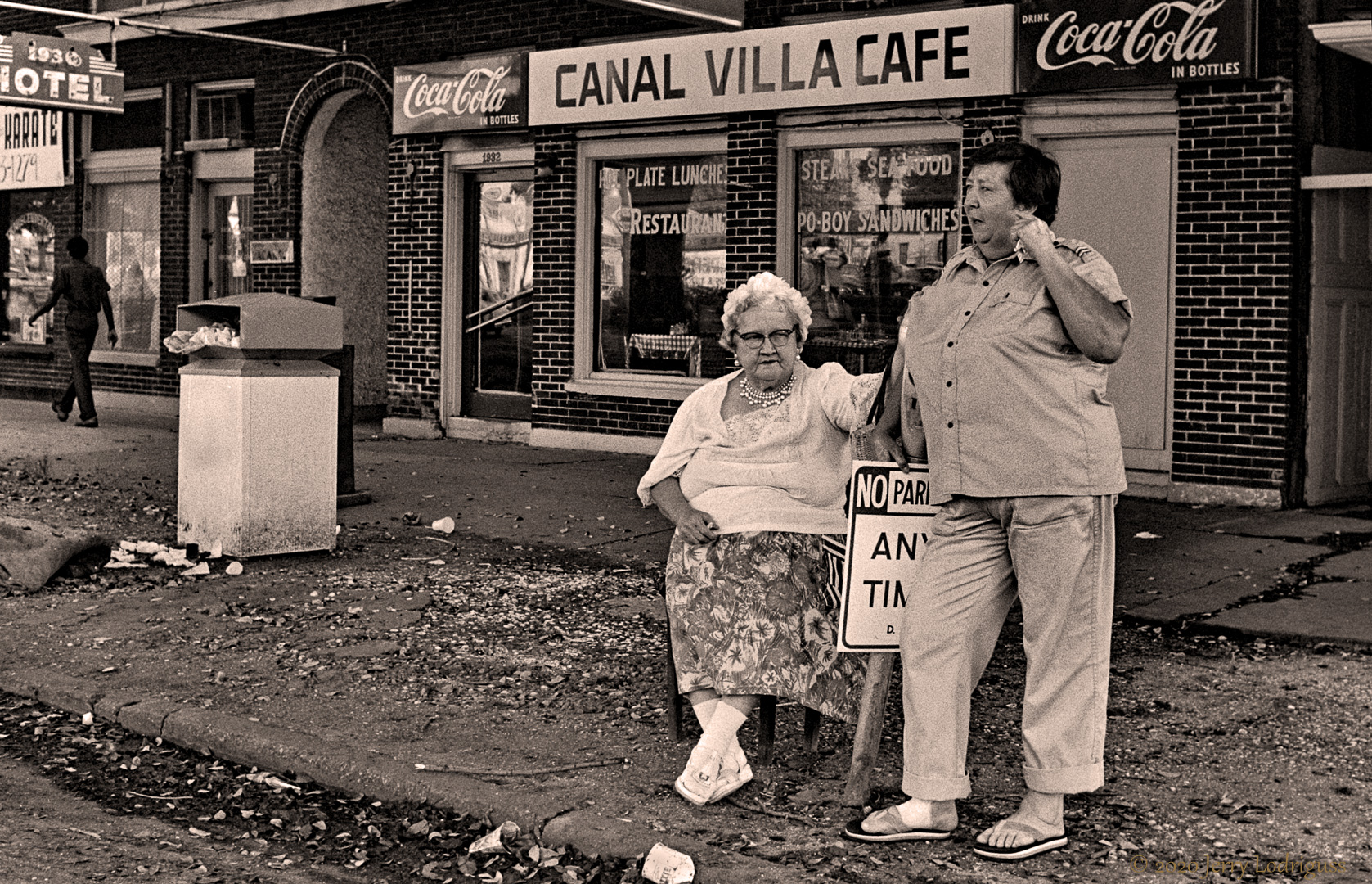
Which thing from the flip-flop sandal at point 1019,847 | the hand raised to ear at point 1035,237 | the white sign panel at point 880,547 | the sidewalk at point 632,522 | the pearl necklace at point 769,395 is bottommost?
the flip-flop sandal at point 1019,847

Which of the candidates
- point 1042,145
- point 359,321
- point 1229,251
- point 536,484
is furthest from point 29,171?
point 1229,251

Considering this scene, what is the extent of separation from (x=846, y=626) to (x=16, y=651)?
4050mm

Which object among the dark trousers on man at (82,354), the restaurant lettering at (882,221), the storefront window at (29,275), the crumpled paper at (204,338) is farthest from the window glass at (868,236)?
the storefront window at (29,275)

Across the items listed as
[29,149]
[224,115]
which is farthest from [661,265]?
[29,149]

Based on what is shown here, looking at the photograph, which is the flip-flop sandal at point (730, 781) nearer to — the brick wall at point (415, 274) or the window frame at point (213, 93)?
the brick wall at point (415, 274)

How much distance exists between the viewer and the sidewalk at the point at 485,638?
528cm

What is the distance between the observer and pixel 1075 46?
11078 mm

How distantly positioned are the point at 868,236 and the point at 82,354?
25.9ft

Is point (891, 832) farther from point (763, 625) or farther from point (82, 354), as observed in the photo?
point (82, 354)

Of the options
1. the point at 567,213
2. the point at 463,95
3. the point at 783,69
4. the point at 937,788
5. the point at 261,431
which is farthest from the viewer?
the point at 463,95

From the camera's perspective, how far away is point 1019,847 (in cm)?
448

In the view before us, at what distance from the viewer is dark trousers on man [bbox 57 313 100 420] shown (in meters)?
15.9

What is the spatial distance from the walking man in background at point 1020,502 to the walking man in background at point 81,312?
1297 cm

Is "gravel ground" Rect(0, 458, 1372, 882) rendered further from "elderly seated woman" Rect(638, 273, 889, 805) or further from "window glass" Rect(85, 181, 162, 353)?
"window glass" Rect(85, 181, 162, 353)
